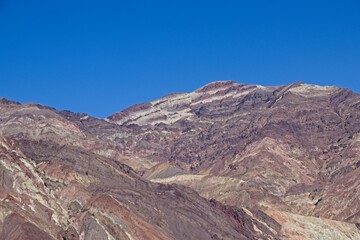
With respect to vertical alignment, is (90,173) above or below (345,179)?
below

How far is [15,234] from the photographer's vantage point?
299 feet

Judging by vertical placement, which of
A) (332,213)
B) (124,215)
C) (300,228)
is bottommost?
(124,215)

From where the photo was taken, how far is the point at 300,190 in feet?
630

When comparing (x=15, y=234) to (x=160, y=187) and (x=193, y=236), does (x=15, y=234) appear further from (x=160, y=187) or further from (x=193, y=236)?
(x=160, y=187)

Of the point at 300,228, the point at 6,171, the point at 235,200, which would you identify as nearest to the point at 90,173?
the point at 6,171

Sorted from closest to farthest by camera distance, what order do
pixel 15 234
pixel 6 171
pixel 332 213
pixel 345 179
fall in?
pixel 15 234 < pixel 6 171 < pixel 332 213 < pixel 345 179

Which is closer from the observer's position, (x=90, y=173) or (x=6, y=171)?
(x=6, y=171)

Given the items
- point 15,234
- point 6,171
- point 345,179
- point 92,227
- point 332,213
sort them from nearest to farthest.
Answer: point 15,234 < point 92,227 < point 6,171 < point 332,213 < point 345,179

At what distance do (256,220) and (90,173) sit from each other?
95.5 feet

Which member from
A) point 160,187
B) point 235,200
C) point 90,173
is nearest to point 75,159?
point 90,173

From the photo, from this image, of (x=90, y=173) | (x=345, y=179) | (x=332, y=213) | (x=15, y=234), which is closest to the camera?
(x=15, y=234)

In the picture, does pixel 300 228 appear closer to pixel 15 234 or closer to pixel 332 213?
pixel 332 213

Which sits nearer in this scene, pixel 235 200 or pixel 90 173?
pixel 90 173

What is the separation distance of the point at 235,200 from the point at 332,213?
72.5ft
